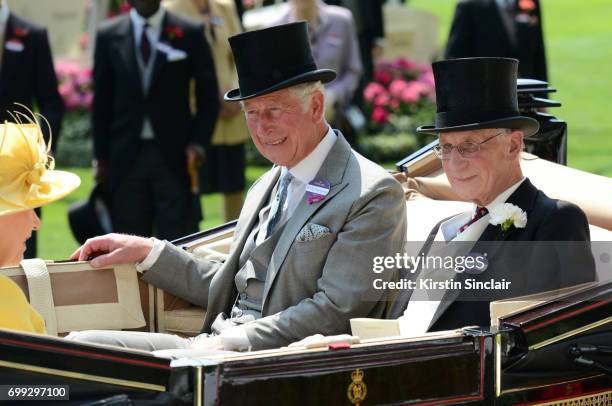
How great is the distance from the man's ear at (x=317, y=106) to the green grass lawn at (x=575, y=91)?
4.60 m

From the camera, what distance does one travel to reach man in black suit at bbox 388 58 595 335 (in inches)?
161

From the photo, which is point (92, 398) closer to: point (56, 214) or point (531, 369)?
point (531, 369)

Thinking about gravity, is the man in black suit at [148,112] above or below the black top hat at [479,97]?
below

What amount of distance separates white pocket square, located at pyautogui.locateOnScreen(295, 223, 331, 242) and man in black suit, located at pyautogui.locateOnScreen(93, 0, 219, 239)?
130 inches

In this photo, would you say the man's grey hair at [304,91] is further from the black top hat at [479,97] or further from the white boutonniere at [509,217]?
the white boutonniere at [509,217]

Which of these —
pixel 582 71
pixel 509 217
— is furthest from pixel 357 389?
pixel 582 71

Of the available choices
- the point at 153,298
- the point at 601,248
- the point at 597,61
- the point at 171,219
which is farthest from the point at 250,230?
the point at 597,61

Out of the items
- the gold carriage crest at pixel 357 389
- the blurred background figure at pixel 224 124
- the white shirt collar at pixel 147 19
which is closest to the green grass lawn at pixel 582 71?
the blurred background figure at pixel 224 124

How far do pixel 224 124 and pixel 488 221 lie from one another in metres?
4.88

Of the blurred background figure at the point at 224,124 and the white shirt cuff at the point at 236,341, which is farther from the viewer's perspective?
the blurred background figure at the point at 224,124

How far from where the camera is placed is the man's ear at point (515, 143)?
4.32 meters

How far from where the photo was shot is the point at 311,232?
4.44 meters

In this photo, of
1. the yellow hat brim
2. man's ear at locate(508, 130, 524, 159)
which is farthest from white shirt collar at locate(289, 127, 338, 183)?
the yellow hat brim

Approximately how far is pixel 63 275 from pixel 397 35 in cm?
1171
